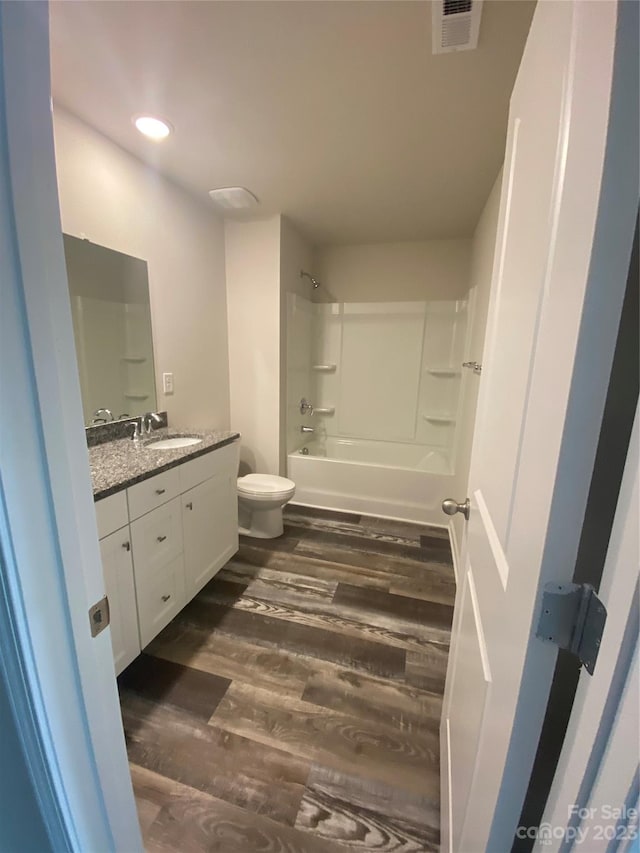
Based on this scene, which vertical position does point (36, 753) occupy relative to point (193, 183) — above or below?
below

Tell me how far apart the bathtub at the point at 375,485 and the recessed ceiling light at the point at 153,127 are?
2.31 m

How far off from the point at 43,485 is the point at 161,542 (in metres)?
1.24

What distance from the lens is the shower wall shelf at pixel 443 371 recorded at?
3.28m

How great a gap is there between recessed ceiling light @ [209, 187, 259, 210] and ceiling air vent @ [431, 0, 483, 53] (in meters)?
1.39

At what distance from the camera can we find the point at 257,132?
164cm

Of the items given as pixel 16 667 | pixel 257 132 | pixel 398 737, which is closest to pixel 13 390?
pixel 16 667

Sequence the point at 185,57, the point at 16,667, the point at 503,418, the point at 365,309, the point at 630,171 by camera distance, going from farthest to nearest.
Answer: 1. the point at 365,309
2. the point at 185,57
3. the point at 503,418
4. the point at 16,667
5. the point at 630,171

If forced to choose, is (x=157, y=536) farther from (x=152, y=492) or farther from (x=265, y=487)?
(x=265, y=487)

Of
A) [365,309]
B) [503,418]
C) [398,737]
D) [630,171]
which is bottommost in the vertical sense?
[398,737]

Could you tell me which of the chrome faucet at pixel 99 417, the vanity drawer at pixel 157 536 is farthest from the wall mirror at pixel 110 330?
the vanity drawer at pixel 157 536

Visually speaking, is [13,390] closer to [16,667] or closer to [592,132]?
[16,667]

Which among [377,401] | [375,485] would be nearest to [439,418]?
[377,401]

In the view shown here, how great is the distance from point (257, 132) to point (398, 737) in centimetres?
266

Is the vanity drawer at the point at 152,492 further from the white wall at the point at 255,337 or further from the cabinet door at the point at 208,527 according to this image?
the white wall at the point at 255,337
